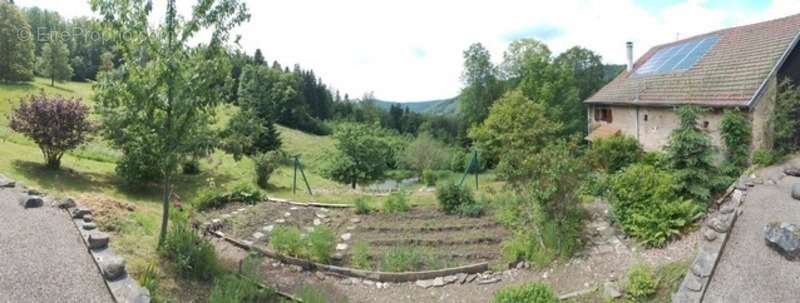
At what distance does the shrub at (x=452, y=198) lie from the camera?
9.90 meters

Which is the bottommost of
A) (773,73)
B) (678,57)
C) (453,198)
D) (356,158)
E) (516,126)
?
(453,198)

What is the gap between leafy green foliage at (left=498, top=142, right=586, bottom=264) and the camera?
732 cm

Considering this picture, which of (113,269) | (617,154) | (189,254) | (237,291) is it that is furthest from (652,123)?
(113,269)

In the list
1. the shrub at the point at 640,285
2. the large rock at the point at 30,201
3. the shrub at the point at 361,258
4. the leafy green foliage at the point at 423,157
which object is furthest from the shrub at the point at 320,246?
the leafy green foliage at the point at 423,157

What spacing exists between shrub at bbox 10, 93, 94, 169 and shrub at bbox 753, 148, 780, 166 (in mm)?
17007

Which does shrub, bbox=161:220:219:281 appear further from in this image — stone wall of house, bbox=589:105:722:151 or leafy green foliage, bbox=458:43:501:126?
leafy green foliage, bbox=458:43:501:126

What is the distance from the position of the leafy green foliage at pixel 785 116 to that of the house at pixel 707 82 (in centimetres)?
17

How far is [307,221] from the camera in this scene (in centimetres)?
973

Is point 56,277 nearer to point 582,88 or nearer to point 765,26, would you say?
point 765,26

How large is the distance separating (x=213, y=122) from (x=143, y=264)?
2.19 meters

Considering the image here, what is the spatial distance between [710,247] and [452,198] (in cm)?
505

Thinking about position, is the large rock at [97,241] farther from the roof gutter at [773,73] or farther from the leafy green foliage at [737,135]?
the roof gutter at [773,73]

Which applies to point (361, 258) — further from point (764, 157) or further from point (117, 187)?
point (764, 157)

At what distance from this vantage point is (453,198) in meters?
9.96
